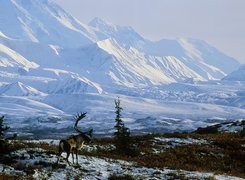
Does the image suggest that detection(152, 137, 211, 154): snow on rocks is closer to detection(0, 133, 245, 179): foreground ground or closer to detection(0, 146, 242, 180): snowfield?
detection(0, 133, 245, 179): foreground ground

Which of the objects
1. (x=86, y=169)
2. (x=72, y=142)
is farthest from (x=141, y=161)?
(x=72, y=142)

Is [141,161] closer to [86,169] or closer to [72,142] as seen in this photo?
[86,169]

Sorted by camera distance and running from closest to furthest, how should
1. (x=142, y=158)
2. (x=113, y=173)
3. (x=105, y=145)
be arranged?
(x=113, y=173), (x=142, y=158), (x=105, y=145)

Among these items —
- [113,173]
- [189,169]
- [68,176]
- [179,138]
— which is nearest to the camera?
[68,176]

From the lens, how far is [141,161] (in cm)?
3019

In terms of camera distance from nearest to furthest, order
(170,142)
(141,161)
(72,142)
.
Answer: (72,142) → (141,161) → (170,142)

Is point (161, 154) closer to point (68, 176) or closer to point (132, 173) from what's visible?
point (132, 173)

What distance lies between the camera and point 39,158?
81.7ft

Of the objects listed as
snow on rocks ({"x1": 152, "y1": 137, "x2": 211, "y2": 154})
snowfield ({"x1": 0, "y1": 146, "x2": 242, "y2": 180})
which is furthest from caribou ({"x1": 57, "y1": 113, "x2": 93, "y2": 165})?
snow on rocks ({"x1": 152, "y1": 137, "x2": 211, "y2": 154})

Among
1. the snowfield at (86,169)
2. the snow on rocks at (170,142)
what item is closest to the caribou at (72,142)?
the snowfield at (86,169)

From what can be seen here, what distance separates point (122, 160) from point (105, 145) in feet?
23.8

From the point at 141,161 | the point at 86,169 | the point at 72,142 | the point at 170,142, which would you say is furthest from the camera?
the point at 170,142

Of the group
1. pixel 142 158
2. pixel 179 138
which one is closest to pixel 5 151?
pixel 142 158

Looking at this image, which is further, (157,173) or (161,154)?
(161,154)
